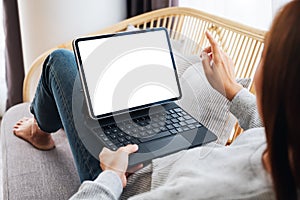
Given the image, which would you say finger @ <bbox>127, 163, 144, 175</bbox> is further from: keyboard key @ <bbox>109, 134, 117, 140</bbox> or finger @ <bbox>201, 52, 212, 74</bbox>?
finger @ <bbox>201, 52, 212, 74</bbox>

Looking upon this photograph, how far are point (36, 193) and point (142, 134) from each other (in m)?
0.36

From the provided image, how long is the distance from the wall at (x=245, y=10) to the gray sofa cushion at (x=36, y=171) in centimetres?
84

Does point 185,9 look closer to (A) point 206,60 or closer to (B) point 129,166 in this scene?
(A) point 206,60

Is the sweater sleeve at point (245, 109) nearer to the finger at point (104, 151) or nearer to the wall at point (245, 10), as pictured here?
the finger at point (104, 151)

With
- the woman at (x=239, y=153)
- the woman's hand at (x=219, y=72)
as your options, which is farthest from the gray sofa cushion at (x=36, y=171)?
the woman's hand at (x=219, y=72)

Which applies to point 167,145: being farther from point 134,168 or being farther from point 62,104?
point 62,104

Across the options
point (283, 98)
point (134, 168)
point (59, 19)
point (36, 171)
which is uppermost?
point (283, 98)

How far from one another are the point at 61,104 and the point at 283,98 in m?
0.70

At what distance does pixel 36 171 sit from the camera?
51.3 inches

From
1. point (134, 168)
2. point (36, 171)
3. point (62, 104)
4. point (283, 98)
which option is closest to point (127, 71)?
point (62, 104)

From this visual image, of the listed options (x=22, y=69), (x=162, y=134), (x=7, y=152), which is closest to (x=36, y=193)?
(x=7, y=152)

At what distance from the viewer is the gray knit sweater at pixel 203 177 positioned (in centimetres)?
72

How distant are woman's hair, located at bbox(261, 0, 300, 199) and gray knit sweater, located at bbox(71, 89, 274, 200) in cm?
5

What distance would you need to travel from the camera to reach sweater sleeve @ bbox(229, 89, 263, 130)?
1072 mm
